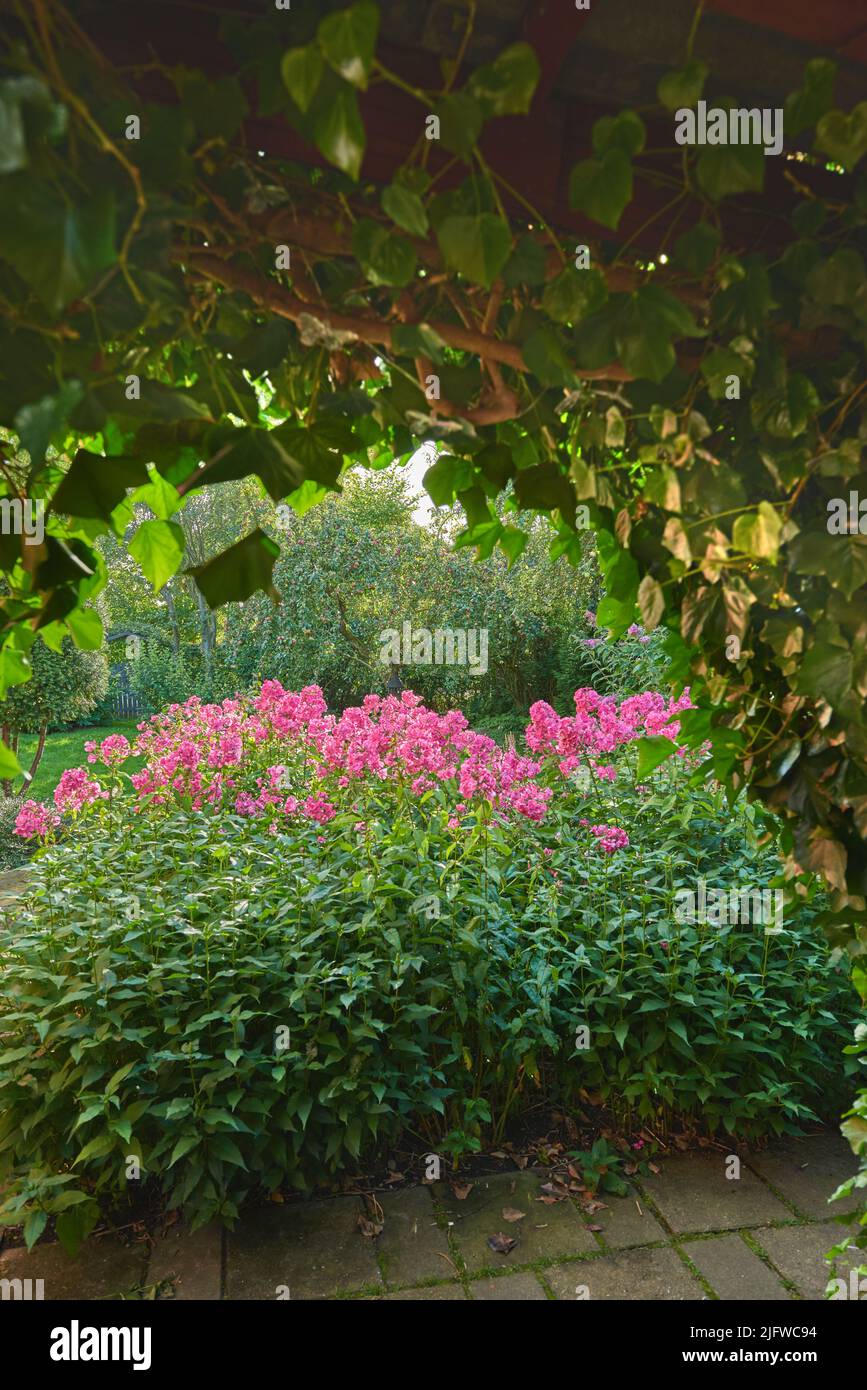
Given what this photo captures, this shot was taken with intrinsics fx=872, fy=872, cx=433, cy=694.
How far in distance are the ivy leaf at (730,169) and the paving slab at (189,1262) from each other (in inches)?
95.6

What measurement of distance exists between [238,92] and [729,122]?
0.48m

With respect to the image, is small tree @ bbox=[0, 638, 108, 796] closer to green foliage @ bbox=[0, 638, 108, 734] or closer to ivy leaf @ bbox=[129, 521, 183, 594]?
green foliage @ bbox=[0, 638, 108, 734]

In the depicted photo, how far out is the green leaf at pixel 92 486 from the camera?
91cm

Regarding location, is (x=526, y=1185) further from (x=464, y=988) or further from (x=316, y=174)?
(x=316, y=174)

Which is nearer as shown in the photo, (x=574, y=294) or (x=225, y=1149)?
(x=574, y=294)

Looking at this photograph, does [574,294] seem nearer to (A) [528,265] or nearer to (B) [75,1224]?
(A) [528,265]

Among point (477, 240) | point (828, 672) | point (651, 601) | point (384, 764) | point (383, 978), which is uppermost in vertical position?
point (477, 240)

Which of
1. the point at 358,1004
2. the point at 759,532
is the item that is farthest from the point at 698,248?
the point at 358,1004

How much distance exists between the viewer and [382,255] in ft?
2.79

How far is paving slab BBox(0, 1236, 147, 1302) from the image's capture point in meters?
2.11

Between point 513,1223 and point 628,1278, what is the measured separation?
1.10 ft

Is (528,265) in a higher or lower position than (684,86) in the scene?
lower
